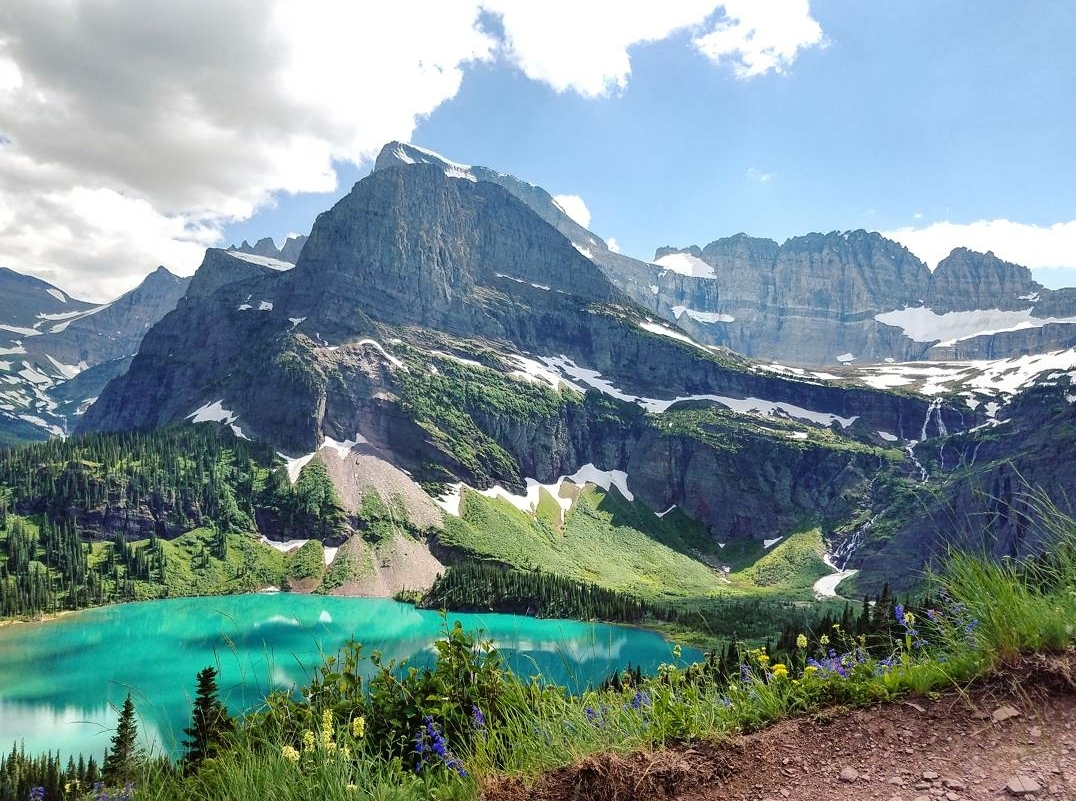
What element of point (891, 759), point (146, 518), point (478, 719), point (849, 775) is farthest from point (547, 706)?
point (146, 518)

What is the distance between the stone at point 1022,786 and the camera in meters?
2.96

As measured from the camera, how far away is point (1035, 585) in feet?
14.9

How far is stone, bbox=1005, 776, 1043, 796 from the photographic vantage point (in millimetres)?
2957

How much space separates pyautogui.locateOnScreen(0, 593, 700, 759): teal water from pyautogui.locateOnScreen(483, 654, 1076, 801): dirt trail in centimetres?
3227

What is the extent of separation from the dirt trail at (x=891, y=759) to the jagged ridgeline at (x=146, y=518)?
139m

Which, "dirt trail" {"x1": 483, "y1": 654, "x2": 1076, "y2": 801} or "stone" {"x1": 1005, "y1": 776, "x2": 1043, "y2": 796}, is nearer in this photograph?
"stone" {"x1": 1005, "y1": 776, "x2": 1043, "y2": 796}

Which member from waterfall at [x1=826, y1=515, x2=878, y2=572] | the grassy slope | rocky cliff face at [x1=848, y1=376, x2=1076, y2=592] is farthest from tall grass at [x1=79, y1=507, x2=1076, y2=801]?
waterfall at [x1=826, y1=515, x2=878, y2=572]

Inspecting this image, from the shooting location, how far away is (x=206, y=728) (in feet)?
21.1

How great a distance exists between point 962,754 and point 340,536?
152971 mm

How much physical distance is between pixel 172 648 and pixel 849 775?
96.6m

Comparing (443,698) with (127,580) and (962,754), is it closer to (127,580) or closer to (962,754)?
(962,754)

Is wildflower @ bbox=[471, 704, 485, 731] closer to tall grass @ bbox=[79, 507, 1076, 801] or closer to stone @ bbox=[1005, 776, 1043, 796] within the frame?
tall grass @ bbox=[79, 507, 1076, 801]

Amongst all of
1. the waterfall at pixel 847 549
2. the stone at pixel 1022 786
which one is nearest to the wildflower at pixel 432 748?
the stone at pixel 1022 786

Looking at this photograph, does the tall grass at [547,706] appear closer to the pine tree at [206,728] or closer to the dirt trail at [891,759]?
the dirt trail at [891,759]
